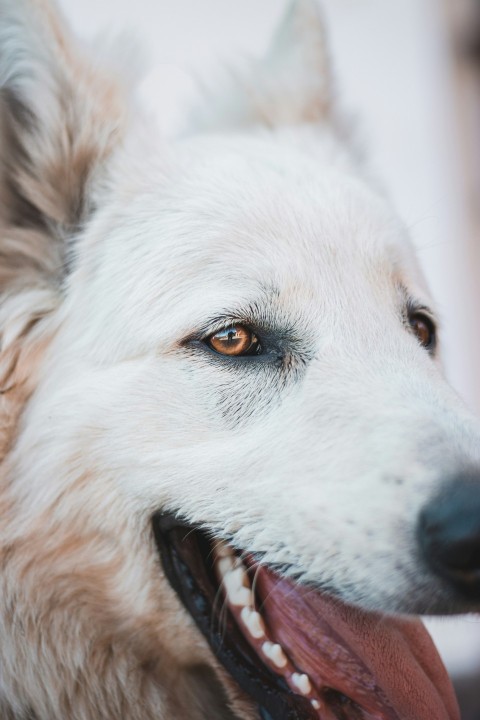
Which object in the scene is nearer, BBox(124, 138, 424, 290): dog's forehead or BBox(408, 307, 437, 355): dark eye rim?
BBox(124, 138, 424, 290): dog's forehead

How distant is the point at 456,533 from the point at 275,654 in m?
0.62

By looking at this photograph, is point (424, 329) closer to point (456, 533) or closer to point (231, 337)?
point (231, 337)

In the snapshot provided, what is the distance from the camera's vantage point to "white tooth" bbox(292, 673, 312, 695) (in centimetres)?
183

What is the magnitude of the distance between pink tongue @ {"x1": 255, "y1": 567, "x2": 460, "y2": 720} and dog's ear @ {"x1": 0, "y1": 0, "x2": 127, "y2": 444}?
97 centimetres

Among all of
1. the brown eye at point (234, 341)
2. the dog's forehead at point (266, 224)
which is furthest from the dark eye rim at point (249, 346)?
the dog's forehead at point (266, 224)

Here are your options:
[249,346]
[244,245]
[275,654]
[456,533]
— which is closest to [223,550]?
[275,654]

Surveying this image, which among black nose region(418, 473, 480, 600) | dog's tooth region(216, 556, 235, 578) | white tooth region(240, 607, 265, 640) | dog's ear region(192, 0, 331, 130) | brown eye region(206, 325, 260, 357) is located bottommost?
white tooth region(240, 607, 265, 640)

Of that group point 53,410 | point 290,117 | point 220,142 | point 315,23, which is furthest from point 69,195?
point 315,23

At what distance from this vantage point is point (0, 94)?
2174mm

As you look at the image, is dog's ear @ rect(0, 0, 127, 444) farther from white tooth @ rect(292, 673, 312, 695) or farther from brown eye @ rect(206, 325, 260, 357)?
white tooth @ rect(292, 673, 312, 695)

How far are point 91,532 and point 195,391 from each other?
0.47 metres

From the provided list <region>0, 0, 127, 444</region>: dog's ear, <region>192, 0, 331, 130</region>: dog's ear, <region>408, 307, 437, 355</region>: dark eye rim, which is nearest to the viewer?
<region>0, 0, 127, 444</region>: dog's ear

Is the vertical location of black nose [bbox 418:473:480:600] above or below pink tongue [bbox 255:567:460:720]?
above

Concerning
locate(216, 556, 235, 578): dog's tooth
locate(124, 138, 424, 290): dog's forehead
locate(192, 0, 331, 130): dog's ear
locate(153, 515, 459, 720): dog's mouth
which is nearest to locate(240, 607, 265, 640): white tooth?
locate(153, 515, 459, 720): dog's mouth
